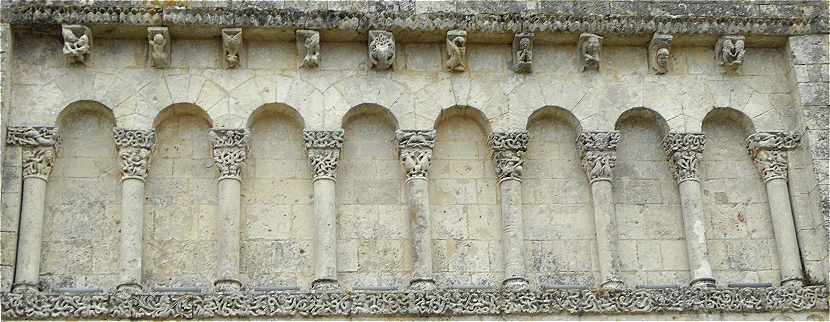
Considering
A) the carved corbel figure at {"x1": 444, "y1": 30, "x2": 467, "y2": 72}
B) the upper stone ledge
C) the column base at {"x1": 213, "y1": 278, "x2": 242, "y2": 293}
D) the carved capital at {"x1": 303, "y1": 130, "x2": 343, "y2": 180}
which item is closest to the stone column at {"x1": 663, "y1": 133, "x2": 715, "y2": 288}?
the upper stone ledge

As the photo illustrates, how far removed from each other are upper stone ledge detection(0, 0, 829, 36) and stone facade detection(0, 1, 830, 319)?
0.02 m

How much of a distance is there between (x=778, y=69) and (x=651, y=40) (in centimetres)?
143

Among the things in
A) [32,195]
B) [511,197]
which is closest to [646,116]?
[511,197]

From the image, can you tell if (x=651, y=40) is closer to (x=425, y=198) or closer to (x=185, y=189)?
(x=425, y=198)

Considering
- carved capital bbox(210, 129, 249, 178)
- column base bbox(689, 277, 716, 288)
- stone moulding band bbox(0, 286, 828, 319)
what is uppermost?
carved capital bbox(210, 129, 249, 178)

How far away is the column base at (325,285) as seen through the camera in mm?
11508

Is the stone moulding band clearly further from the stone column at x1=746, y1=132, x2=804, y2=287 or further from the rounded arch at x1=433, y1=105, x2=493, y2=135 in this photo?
the rounded arch at x1=433, y1=105, x2=493, y2=135

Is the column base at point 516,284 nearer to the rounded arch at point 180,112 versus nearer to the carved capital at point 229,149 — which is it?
the carved capital at point 229,149

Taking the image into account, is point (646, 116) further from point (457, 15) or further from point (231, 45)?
point (231, 45)

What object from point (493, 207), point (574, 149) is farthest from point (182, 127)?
point (574, 149)

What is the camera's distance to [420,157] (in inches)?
476

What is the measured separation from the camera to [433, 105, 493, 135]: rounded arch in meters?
12.3

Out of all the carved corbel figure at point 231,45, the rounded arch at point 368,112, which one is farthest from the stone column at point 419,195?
the carved corbel figure at point 231,45

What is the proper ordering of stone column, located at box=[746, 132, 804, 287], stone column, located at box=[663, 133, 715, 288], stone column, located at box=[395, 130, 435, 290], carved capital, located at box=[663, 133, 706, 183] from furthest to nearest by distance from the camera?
carved capital, located at box=[663, 133, 706, 183]
stone column, located at box=[746, 132, 804, 287]
stone column, located at box=[663, 133, 715, 288]
stone column, located at box=[395, 130, 435, 290]
